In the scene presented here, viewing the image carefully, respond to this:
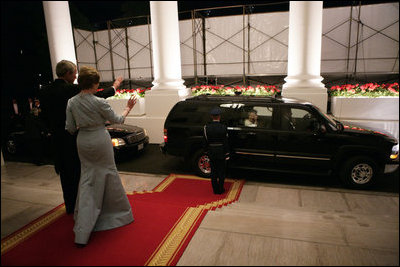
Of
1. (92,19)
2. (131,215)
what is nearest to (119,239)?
(131,215)

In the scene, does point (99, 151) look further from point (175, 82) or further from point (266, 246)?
point (175, 82)

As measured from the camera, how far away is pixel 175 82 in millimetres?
10703

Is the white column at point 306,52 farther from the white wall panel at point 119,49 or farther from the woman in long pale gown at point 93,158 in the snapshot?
the white wall panel at point 119,49

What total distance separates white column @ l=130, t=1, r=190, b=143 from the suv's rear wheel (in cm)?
383

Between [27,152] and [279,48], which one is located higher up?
[279,48]

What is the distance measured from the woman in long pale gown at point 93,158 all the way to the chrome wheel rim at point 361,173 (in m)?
4.94

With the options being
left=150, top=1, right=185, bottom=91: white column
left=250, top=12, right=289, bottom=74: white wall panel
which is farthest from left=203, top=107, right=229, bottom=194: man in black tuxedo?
left=250, top=12, right=289, bottom=74: white wall panel

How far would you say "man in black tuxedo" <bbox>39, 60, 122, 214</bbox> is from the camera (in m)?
3.97

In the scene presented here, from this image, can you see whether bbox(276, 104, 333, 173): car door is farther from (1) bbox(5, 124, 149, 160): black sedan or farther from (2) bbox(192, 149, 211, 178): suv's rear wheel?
(1) bbox(5, 124, 149, 160): black sedan

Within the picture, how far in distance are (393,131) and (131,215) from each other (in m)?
8.07

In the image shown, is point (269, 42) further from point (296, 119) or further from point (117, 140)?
point (117, 140)

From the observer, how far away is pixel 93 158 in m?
3.51

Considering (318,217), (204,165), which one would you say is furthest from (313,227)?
(204,165)

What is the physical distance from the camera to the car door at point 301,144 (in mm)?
6125
